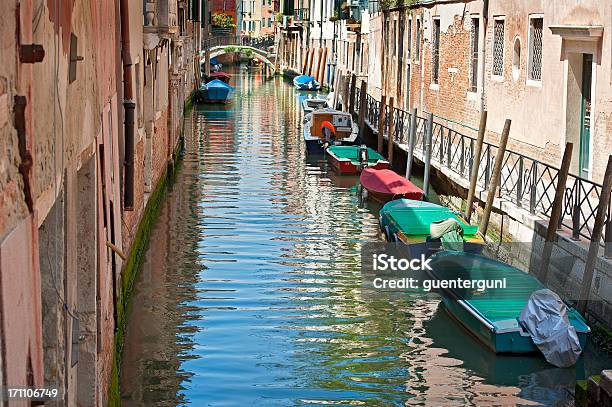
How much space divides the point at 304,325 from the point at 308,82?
A: 36.7 m

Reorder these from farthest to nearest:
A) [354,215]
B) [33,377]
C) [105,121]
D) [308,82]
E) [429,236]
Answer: [308,82], [354,215], [429,236], [105,121], [33,377]

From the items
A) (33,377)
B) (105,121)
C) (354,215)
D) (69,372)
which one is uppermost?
(105,121)

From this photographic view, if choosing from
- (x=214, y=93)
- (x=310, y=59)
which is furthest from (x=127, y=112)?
(x=310, y=59)

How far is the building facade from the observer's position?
13.0 feet

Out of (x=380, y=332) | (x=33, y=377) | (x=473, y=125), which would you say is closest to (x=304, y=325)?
(x=380, y=332)

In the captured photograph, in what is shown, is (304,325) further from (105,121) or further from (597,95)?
(597,95)

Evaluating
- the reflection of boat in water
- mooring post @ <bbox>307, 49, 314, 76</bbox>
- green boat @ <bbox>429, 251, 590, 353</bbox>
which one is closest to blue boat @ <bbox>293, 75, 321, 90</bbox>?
mooring post @ <bbox>307, 49, 314, 76</bbox>

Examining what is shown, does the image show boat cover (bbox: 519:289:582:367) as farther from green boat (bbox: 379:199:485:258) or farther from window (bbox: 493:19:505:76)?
window (bbox: 493:19:505:76)

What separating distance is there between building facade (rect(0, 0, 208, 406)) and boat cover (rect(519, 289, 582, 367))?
3480 mm

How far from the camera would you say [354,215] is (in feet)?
55.9

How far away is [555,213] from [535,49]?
563 cm

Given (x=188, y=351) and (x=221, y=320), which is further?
(x=221, y=320)

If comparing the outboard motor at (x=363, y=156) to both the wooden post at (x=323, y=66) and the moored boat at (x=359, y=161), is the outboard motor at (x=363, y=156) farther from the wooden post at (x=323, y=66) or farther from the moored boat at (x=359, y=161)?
the wooden post at (x=323, y=66)

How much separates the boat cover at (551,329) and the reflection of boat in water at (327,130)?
49.1 ft
